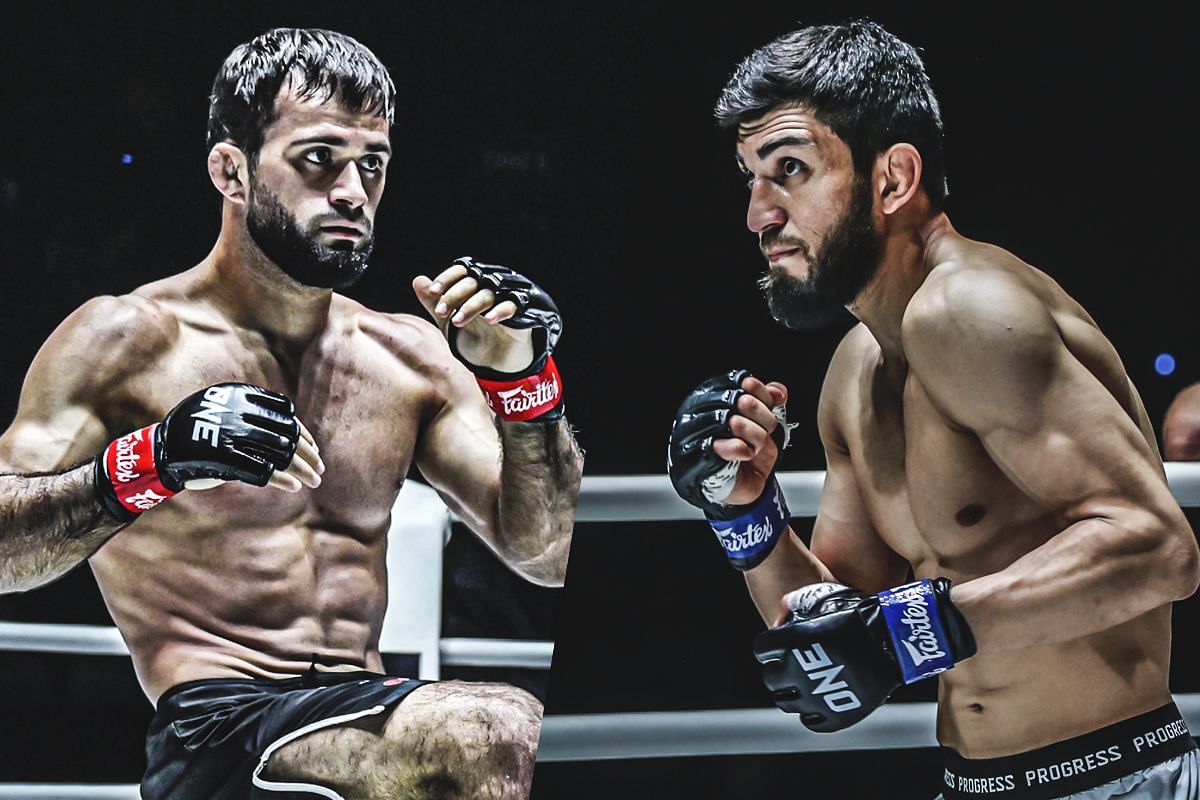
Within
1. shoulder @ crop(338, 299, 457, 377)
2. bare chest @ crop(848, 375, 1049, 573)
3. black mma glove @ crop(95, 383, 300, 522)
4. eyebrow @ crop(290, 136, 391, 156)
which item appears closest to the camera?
bare chest @ crop(848, 375, 1049, 573)

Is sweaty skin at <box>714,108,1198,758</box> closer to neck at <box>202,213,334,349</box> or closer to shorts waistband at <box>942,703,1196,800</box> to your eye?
shorts waistband at <box>942,703,1196,800</box>

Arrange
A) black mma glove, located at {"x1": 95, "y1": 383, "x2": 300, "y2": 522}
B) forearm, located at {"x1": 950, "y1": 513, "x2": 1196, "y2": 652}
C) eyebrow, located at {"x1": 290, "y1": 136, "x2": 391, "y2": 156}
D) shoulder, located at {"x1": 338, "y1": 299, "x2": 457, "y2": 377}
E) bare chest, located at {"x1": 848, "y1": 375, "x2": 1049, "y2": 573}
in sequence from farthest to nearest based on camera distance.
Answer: shoulder, located at {"x1": 338, "y1": 299, "x2": 457, "y2": 377}, eyebrow, located at {"x1": 290, "y1": 136, "x2": 391, "y2": 156}, black mma glove, located at {"x1": 95, "y1": 383, "x2": 300, "y2": 522}, bare chest, located at {"x1": 848, "y1": 375, "x2": 1049, "y2": 573}, forearm, located at {"x1": 950, "y1": 513, "x2": 1196, "y2": 652}

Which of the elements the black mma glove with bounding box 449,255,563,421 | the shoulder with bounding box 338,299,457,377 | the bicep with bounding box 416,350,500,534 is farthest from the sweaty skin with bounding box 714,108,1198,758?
the shoulder with bounding box 338,299,457,377

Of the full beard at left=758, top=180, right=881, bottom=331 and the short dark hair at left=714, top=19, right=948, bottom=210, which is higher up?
the short dark hair at left=714, top=19, right=948, bottom=210

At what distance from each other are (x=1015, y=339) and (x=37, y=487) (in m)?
1.64

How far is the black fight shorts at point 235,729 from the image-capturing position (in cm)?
261

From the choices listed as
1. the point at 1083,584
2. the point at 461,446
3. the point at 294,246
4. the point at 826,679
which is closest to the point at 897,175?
the point at 1083,584

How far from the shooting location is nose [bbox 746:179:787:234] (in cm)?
254

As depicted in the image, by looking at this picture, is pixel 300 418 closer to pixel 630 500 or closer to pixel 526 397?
pixel 526 397

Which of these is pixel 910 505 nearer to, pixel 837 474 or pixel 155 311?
pixel 837 474

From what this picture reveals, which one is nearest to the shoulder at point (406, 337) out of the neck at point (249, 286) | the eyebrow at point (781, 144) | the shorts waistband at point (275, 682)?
the neck at point (249, 286)

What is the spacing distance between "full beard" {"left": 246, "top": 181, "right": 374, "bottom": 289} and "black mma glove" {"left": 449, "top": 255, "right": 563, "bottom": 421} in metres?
0.22

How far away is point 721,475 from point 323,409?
76 centimetres

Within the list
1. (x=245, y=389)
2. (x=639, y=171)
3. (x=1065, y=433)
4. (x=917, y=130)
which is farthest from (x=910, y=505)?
(x=245, y=389)
